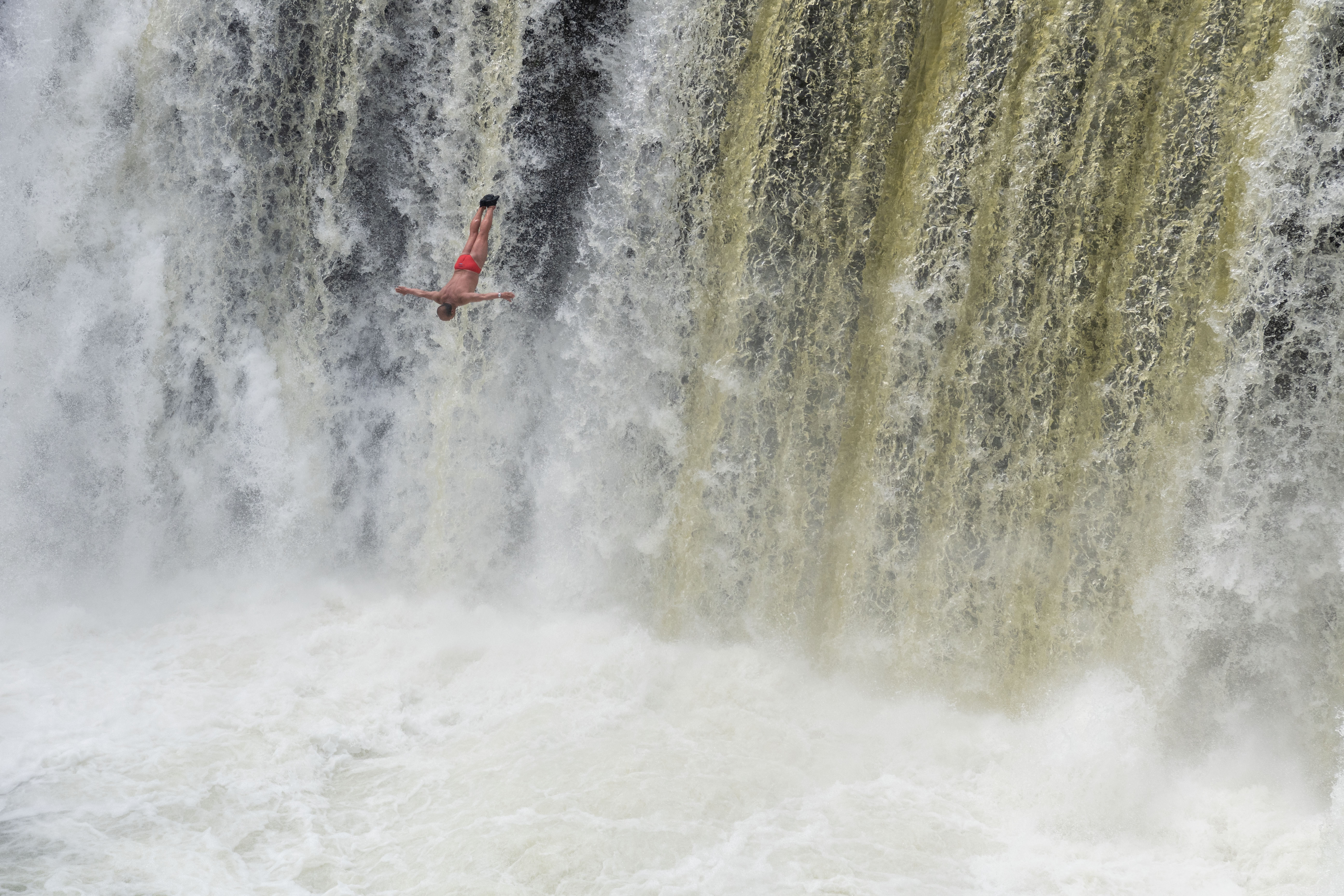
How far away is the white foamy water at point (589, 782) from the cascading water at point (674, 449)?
3 cm

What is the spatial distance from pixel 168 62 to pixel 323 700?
3.99 m

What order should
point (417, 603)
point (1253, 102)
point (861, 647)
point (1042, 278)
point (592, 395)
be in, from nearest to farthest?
point (1253, 102), point (1042, 278), point (861, 647), point (592, 395), point (417, 603)

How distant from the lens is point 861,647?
5.30m

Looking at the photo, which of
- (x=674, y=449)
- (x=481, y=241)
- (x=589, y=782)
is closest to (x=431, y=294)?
(x=481, y=241)

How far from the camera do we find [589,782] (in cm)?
456

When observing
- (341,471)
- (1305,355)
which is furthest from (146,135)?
(1305,355)

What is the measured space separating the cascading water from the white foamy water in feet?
0.08

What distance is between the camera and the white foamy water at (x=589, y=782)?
13.2ft

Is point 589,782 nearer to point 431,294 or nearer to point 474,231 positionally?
point 431,294

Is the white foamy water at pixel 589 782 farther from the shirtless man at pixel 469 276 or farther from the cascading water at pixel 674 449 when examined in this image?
the shirtless man at pixel 469 276

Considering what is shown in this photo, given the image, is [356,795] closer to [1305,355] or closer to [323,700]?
[323,700]

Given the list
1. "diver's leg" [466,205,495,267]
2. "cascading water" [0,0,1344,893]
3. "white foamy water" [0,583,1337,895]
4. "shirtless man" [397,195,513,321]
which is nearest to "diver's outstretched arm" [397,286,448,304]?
"shirtless man" [397,195,513,321]

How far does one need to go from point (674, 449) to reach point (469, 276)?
62.0 inches

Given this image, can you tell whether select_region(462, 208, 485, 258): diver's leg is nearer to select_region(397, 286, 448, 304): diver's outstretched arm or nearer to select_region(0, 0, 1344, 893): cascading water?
select_region(397, 286, 448, 304): diver's outstretched arm
